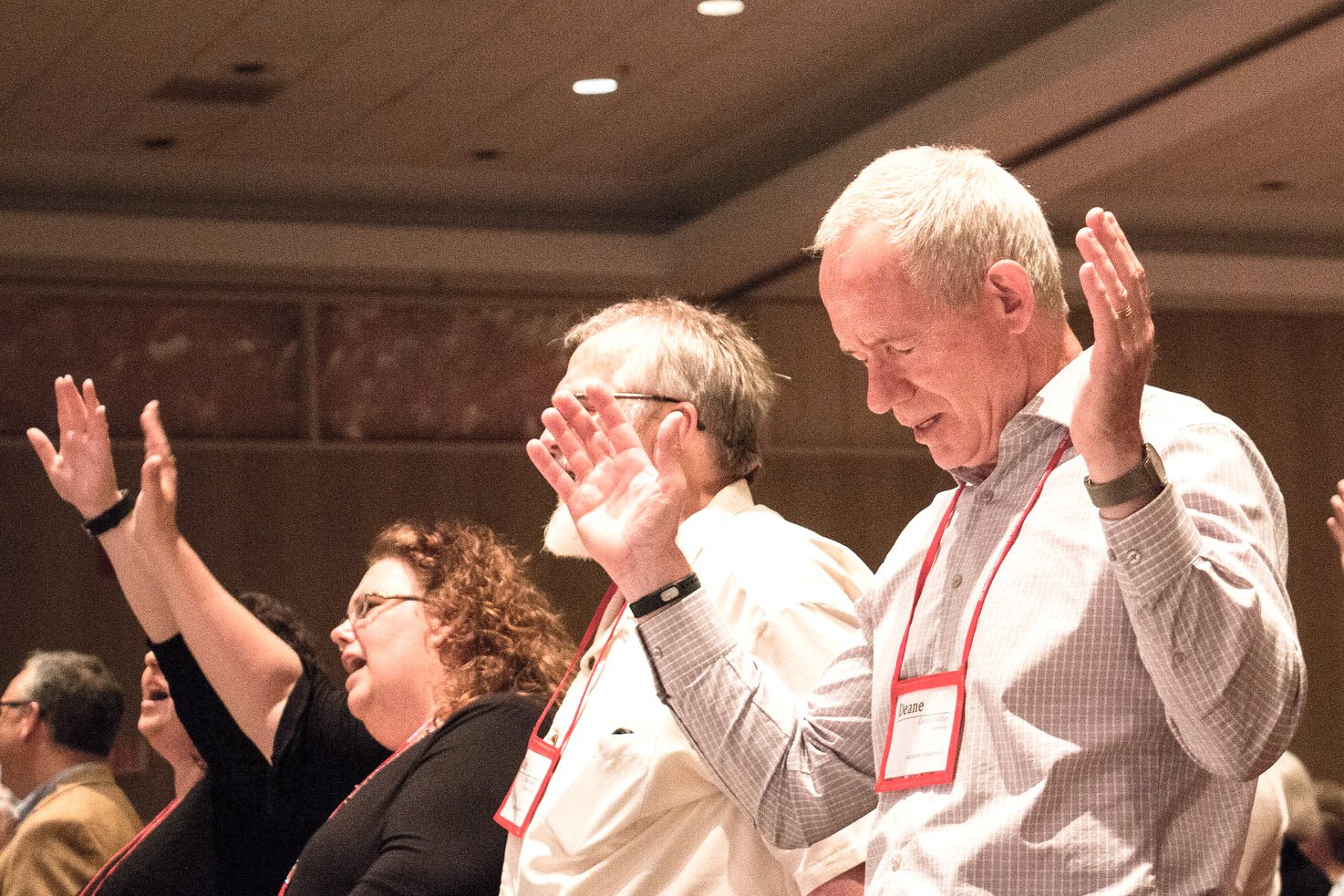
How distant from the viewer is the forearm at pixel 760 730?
5.77 ft

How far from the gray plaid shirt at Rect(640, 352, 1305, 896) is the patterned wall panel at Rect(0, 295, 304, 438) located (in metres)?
6.67

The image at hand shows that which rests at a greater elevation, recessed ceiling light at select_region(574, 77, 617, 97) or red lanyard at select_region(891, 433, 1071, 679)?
recessed ceiling light at select_region(574, 77, 617, 97)

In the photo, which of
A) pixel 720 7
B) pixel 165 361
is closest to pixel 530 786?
pixel 720 7

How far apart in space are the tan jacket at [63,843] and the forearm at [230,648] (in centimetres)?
104

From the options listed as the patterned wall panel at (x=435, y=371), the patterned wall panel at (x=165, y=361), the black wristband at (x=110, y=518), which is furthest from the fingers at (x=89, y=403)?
the patterned wall panel at (x=435, y=371)

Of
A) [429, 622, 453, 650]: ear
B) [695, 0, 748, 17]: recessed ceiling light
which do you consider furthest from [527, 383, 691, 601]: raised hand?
[695, 0, 748, 17]: recessed ceiling light

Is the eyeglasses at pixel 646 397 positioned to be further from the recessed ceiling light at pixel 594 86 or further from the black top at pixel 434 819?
the recessed ceiling light at pixel 594 86

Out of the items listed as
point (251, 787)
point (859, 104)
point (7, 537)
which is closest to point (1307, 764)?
point (859, 104)

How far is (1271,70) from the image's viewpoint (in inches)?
226

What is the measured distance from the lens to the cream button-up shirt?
211 centimetres

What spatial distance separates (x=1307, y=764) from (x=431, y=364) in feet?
15.6

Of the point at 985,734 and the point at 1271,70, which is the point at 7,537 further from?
the point at 985,734

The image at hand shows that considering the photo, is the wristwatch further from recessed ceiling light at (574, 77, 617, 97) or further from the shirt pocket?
recessed ceiling light at (574, 77, 617, 97)

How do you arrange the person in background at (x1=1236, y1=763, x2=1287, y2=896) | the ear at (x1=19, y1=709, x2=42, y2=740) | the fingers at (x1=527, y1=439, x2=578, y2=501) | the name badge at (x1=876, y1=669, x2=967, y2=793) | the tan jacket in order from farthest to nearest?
the ear at (x1=19, y1=709, x2=42, y2=740) < the tan jacket < the person in background at (x1=1236, y1=763, x2=1287, y2=896) < the fingers at (x1=527, y1=439, x2=578, y2=501) < the name badge at (x1=876, y1=669, x2=967, y2=793)
